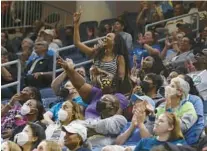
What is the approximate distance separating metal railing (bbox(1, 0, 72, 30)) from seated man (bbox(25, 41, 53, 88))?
14.7 feet

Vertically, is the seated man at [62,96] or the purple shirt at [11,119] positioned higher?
the seated man at [62,96]

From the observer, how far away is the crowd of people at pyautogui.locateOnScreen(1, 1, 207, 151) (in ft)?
18.6

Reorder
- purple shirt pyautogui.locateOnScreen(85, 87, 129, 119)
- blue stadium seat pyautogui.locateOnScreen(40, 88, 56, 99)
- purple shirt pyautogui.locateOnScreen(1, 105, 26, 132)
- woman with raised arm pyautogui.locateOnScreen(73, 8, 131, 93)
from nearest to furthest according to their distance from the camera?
1. purple shirt pyautogui.locateOnScreen(85, 87, 129, 119)
2. purple shirt pyautogui.locateOnScreen(1, 105, 26, 132)
3. woman with raised arm pyautogui.locateOnScreen(73, 8, 131, 93)
4. blue stadium seat pyautogui.locateOnScreen(40, 88, 56, 99)

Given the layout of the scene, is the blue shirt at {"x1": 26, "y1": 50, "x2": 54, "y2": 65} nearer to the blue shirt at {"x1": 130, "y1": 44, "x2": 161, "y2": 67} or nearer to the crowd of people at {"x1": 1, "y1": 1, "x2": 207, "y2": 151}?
the crowd of people at {"x1": 1, "y1": 1, "x2": 207, "y2": 151}

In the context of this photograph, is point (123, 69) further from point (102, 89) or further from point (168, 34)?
point (168, 34)

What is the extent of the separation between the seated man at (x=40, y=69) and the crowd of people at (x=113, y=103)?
0.01 metres

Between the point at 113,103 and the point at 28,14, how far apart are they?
7.87 meters

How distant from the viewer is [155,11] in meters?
11.7

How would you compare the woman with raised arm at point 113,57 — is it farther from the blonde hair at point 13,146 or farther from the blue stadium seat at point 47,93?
the blonde hair at point 13,146

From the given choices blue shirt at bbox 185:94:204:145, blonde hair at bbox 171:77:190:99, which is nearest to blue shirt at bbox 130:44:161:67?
blonde hair at bbox 171:77:190:99

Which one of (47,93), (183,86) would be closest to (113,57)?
(47,93)

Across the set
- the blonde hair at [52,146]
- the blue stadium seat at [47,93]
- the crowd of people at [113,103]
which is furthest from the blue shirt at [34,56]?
the blonde hair at [52,146]

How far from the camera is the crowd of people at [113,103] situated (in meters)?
5.68

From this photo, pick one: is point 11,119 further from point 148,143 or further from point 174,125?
point 174,125
